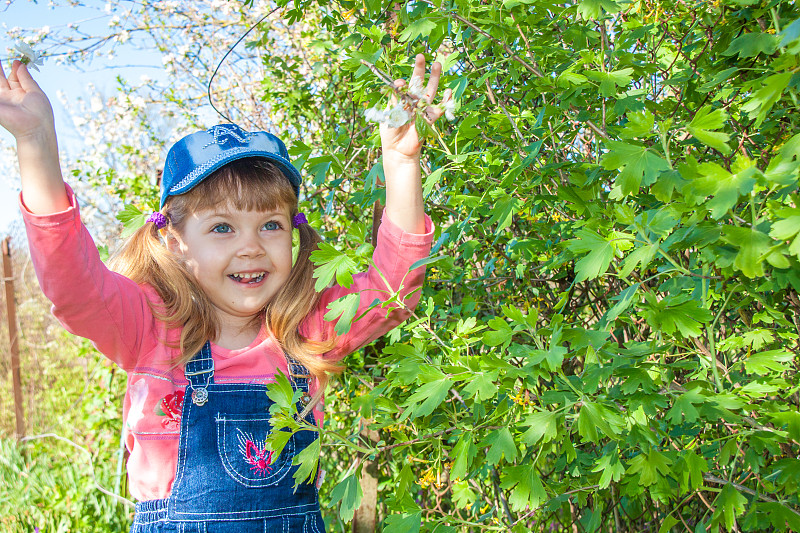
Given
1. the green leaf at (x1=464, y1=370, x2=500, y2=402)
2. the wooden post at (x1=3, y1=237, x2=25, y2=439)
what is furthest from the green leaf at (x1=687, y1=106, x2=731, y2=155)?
the wooden post at (x1=3, y1=237, x2=25, y2=439)

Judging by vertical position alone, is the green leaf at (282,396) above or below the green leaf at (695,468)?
above

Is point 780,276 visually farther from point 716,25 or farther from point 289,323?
point 289,323

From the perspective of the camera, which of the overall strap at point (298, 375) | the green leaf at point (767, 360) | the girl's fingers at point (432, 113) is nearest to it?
the green leaf at point (767, 360)

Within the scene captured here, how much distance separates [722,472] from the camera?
1.49 meters

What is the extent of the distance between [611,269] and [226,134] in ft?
3.87

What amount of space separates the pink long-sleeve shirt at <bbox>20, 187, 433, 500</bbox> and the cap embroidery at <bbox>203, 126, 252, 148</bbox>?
0.47 m

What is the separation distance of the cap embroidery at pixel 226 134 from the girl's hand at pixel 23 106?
1.81 feet

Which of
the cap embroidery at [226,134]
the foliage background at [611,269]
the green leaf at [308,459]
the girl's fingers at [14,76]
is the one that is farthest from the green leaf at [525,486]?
the girl's fingers at [14,76]

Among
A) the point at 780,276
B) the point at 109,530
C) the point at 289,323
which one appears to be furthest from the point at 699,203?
the point at 109,530

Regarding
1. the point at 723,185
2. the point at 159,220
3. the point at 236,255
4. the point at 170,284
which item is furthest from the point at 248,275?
the point at 723,185

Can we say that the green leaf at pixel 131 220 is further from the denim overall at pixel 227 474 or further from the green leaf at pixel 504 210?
the green leaf at pixel 504 210

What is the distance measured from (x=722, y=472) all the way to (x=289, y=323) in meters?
1.15

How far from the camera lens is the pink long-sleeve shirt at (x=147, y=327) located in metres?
1.49

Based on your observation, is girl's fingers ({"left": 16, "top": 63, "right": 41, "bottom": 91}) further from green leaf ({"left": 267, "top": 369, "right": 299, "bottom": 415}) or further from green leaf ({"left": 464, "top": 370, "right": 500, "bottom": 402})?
green leaf ({"left": 464, "top": 370, "right": 500, "bottom": 402})
